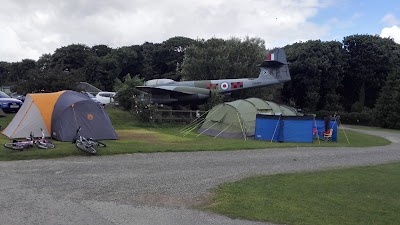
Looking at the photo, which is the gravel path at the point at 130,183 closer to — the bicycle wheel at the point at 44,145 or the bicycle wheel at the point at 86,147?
the bicycle wheel at the point at 86,147

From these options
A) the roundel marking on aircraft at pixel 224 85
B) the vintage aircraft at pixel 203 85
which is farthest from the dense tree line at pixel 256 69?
the roundel marking on aircraft at pixel 224 85

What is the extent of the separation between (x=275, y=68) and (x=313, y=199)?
99.4ft

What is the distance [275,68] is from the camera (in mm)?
37812

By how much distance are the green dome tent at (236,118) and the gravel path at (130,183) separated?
710 cm

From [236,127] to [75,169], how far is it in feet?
44.8

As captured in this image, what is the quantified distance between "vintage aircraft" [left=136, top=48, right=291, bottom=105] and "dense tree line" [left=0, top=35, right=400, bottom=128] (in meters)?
1.84

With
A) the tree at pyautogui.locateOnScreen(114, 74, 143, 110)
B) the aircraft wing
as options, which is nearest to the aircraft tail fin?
the aircraft wing

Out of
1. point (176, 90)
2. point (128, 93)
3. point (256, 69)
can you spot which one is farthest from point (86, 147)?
point (256, 69)

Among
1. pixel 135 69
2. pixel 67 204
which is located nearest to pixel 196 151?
pixel 67 204

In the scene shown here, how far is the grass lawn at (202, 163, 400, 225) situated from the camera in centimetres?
723

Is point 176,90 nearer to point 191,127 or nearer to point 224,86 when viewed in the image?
point 224,86

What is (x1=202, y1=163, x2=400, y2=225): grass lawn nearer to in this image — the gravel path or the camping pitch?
the gravel path

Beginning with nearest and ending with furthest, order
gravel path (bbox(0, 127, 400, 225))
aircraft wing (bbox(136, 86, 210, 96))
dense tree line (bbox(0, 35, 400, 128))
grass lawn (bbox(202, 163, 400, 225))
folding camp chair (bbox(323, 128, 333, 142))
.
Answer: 1. gravel path (bbox(0, 127, 400, 225))
2. grass lawn (bbox(202, 163, 400, 225))
3. folding camp chair (bbox(323, 128, 333, 142))
4. aircraft wing (bbox(136, 86, 210, 96))
5. dense tree line (bbox(0, 35, 400, 128))

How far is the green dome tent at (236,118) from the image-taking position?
77.0ft
